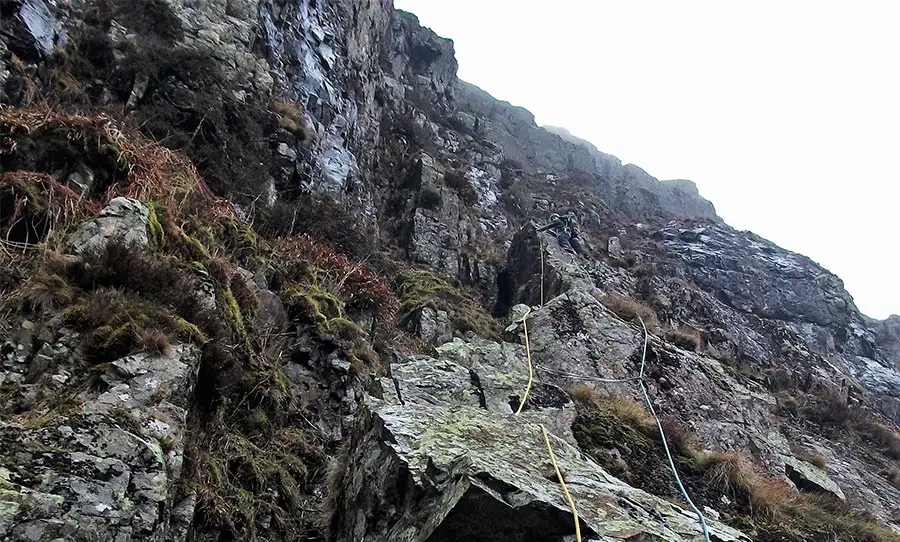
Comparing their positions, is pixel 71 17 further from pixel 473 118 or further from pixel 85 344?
pixel 473 118

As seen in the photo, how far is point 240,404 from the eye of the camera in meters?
5.59

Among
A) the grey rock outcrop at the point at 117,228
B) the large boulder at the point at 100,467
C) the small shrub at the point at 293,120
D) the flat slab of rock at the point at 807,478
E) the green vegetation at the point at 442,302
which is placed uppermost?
the small shrub at the point at 293,120

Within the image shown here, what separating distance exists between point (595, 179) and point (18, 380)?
145 feet

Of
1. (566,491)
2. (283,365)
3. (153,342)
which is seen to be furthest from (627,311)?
(153,342)

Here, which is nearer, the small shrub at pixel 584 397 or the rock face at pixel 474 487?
the rock face at pixel 474 487

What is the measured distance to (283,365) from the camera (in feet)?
21.6

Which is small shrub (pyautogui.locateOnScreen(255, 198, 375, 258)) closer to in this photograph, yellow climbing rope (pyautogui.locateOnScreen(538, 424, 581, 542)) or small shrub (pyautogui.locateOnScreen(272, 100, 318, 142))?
small shrub (pyautogui.locateOnScreen(272, 100, 318, 142))

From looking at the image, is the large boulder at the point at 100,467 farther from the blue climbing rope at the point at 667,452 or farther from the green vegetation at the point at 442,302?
the green vegetation at the point at 442,302

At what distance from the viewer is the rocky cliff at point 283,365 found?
3439 mm

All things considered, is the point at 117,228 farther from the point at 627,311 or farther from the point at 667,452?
the point at 627,311

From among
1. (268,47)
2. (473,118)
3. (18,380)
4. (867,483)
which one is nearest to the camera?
(18,380)

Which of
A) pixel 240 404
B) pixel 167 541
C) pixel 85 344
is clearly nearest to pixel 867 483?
pixel 240 404

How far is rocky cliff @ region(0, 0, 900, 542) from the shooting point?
344cm

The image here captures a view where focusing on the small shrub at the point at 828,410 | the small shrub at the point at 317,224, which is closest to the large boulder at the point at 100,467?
the small shrub at the point at 317,224
